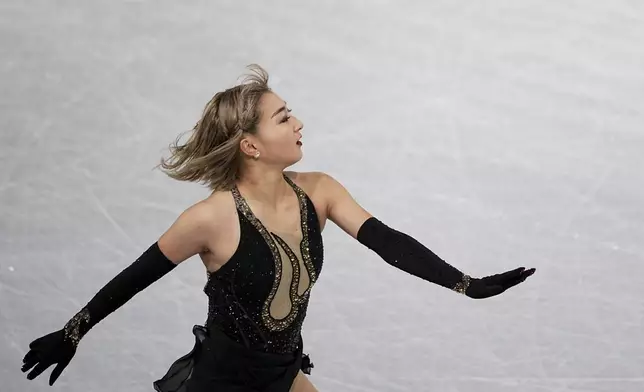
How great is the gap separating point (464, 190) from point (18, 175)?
5.66 ft

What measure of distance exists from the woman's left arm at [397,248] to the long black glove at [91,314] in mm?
449

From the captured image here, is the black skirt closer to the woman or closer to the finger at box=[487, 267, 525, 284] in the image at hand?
the woman

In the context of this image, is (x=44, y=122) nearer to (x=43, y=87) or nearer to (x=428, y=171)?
(x=43, y=87)

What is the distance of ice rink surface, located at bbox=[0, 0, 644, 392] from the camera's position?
12.7 ft

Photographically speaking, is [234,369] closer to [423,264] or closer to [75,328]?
[75,328]

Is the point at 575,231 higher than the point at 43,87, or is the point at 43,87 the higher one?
the point at 43,87

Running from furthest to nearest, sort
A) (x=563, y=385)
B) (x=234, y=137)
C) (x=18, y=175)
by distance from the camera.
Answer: (x=18, y=175) → (x=563, y=385) → (x=234, y=137)

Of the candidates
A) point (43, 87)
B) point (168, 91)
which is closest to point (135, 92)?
point (168, 91)

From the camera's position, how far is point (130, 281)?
2.44 m

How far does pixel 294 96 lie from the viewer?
3.98m

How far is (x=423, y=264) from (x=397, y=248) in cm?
8

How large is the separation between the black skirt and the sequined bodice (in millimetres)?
22

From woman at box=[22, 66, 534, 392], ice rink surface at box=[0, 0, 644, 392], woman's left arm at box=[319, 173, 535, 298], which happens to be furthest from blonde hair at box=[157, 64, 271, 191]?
ice rink surface at box=[0, 0, 644, 392]

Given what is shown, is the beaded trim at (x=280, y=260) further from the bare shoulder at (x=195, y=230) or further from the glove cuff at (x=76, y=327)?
the glove cuff at (x=76, y=327)
